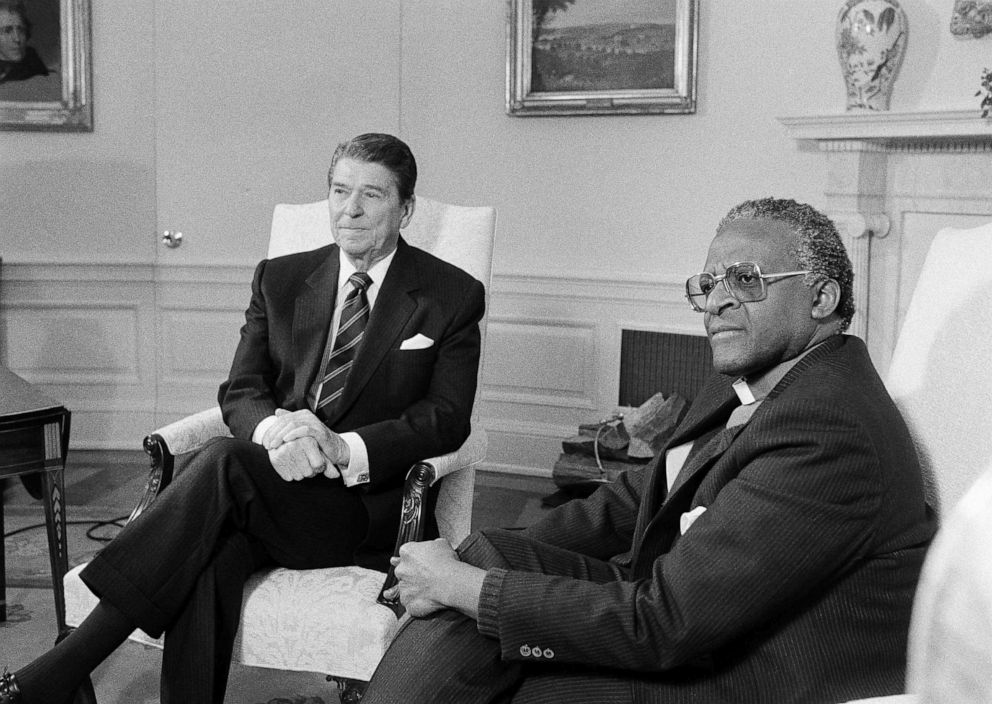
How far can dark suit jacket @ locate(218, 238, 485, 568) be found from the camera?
9.44ft

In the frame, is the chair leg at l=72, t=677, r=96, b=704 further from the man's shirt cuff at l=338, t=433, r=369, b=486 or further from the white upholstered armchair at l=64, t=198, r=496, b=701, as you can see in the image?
the man's shirt cuff at l=338, t=433, r=369, b=486

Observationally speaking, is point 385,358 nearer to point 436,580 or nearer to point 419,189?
point 436,580

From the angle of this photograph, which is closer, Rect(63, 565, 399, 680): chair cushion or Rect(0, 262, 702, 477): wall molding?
Rect(63, 565, 399, 680): chair cushion

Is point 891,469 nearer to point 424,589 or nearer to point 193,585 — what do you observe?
point 424,589

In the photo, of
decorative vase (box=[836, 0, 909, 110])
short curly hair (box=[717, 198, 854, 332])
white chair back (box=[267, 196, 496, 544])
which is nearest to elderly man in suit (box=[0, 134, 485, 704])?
white chair back (box=[267, 196, 496, 544])

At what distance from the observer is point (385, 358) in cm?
299

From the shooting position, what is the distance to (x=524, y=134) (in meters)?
5.29

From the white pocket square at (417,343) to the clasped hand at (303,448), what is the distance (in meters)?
0.35

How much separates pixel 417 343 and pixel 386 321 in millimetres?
107

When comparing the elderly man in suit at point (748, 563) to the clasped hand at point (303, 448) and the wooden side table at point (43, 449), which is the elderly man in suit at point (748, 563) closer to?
the clasped hand at point (303, 448)

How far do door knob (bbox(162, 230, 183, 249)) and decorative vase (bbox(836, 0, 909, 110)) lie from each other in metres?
3.16

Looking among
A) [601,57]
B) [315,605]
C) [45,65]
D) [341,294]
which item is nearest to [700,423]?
[315,605]

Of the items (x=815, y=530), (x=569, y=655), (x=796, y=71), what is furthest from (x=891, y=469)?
(x=796, y=71)

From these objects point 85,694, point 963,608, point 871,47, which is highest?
point 871,47
